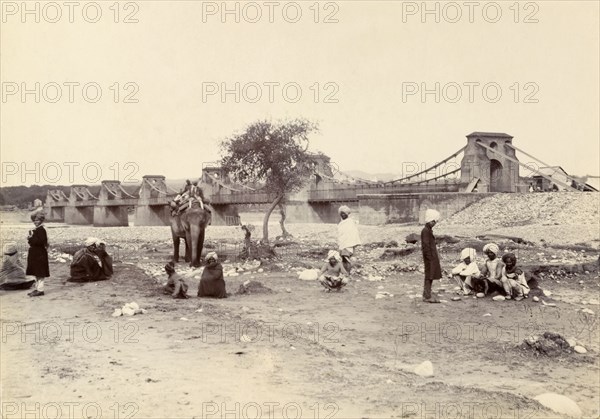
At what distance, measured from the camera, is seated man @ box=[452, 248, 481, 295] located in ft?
27.6

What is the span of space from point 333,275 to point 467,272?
2001 millimetres

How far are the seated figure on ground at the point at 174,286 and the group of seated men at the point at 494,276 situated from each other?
3981 millimetres

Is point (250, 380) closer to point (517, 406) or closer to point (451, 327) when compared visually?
point (517, 406)

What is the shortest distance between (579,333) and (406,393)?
296 centimetres

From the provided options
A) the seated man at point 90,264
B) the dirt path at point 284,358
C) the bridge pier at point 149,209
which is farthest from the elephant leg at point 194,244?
the bridge pier at point 149,209

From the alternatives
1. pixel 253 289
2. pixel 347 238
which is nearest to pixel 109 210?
pixel 347 238

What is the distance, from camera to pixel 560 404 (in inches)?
160

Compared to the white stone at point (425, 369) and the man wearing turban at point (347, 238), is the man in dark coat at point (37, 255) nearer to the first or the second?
the man wearing turban at point (347, 238)

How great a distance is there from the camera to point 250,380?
447 centimetres

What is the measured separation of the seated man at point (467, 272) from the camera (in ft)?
27.6

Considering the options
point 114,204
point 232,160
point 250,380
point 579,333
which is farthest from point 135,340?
point 114,204

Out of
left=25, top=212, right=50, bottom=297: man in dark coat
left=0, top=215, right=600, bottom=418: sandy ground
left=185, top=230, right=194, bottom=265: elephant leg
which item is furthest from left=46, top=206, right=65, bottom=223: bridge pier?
left=25, top=212, right=50, bottom=297: man in dark coat

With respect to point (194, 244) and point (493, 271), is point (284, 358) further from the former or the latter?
point (194, 244)

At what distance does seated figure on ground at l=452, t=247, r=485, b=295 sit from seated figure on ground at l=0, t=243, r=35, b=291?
262 inches
